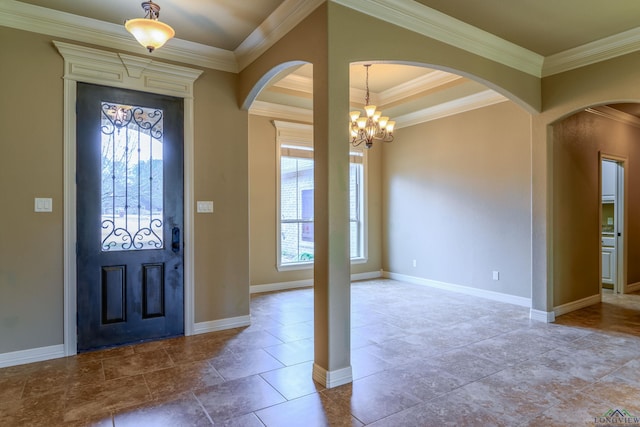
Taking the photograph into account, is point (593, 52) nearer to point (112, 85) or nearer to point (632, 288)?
point (632, 288)

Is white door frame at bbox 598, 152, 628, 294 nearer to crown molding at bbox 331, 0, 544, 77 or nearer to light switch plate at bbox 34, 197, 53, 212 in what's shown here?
crown molding at bbox 331, 0, 544, 77

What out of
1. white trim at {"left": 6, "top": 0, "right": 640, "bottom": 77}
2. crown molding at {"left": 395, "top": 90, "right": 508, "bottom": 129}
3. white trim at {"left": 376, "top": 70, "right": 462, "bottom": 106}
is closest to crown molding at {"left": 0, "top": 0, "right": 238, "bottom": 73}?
white trim at {"left": 6, "top": 0, "right": 640, "bottom": 77}

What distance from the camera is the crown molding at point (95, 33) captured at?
3.02m

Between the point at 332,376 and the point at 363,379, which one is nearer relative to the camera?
the point at 332,376

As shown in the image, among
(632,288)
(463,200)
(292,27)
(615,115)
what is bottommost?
(632,288)

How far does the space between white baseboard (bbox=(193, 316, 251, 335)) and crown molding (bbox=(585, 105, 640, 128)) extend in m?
5.30

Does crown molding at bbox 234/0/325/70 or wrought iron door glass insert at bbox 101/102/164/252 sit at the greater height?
crown molding at bbox 234/0/325/70

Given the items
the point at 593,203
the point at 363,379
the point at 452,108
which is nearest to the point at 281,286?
the point at 363,379

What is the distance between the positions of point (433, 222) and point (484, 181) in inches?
44.0

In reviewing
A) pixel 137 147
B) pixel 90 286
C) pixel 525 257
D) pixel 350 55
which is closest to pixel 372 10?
pixel 350 55

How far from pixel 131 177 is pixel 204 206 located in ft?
2.45

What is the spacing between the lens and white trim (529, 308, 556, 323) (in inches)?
167

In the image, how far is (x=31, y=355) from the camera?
309 centimetres

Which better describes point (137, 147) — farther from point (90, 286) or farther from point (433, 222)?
point (433, 222)
